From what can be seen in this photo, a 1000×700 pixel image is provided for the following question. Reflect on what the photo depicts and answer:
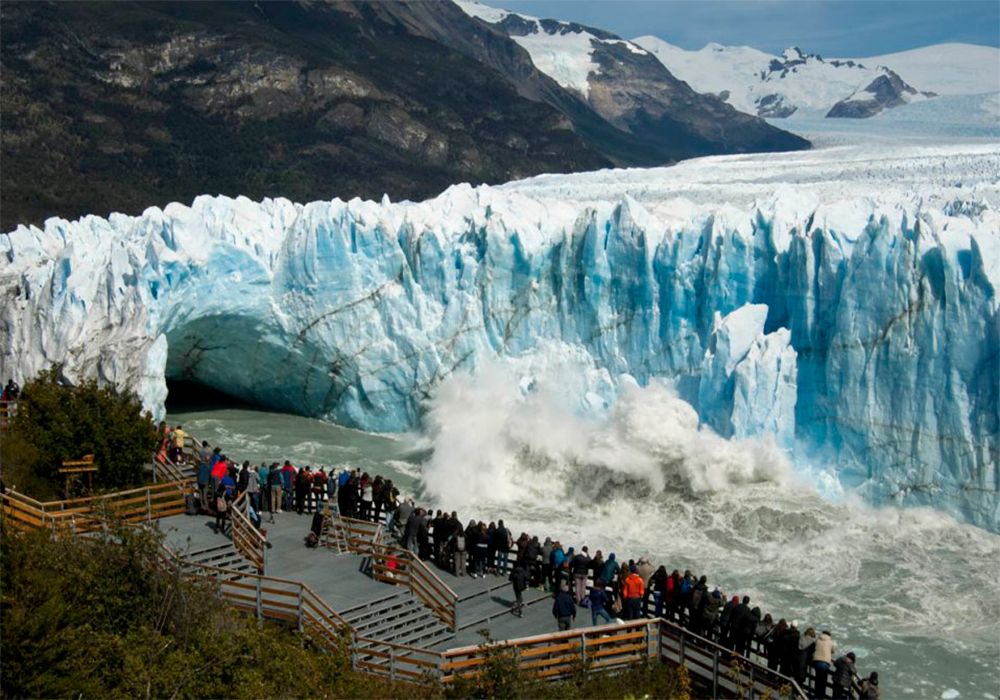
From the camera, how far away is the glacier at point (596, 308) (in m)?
19.3

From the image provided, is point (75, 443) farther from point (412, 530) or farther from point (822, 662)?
point (822, 662)

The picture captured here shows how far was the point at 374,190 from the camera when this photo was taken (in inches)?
3361

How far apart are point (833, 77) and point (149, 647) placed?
583ft

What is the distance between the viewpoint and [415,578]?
13.9m

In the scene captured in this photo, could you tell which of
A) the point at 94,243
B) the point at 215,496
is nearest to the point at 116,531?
the point at 215,496

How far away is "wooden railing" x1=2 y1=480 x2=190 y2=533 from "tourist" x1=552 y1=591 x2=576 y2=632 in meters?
5.09

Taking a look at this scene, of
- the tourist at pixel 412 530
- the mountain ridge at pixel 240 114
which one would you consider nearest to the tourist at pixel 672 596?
the tourist at pixel 412 530

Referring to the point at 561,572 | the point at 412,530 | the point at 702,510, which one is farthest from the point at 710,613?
the point at 702,510

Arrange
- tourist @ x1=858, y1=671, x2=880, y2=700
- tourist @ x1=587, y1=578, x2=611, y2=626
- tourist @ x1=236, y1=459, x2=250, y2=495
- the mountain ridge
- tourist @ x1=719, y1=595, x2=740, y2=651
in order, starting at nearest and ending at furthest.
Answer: tourist @ x1=858, y1=671, x2=880, y2=700 < tourist @ x1=719, y1=595, x2=740, y2=651 < tourist @ x1=587, y1=578, x2=611, y2=626 < tourist @ x1=236, y1=459, x2=250, y2=495 < the mountain ridge

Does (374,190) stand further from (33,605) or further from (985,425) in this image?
(33,605)

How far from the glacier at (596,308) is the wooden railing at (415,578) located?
846 centimetres

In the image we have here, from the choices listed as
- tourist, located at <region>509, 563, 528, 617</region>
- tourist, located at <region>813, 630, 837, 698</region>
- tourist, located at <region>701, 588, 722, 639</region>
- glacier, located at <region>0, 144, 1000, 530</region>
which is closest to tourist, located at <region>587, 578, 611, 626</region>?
tourist, located at <region>509, 563, 528, 617</region>

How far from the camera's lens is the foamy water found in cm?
1557

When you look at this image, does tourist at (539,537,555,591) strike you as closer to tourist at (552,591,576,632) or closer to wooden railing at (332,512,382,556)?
tourist at (552,591,576,632)
